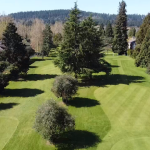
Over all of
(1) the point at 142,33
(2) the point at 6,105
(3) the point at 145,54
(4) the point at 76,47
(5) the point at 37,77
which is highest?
(1) the point at 142,33

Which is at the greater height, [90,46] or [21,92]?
[90,46]

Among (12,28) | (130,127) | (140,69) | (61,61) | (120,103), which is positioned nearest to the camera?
(130,127)

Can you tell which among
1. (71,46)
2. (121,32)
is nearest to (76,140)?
(71,46)

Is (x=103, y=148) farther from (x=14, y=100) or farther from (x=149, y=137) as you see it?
(x=14, y=100)

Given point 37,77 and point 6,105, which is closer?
point 6,105

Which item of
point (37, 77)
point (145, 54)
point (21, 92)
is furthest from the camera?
point (145, 54)

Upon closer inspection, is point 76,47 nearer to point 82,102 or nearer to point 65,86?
point 82,102

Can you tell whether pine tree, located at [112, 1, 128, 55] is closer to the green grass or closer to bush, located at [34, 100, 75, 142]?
the green grass

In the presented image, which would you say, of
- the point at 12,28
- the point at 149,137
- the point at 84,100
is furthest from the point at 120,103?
the point at 12,28

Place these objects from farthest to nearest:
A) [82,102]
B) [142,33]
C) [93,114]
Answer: [142,33]
[82,102]
[93,114]
